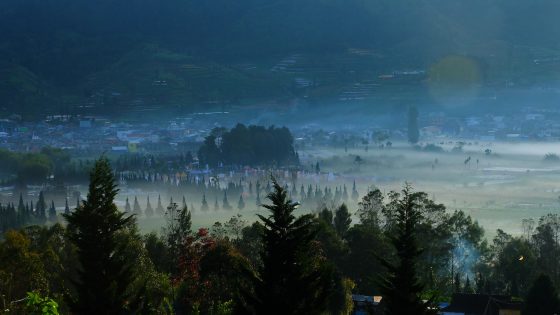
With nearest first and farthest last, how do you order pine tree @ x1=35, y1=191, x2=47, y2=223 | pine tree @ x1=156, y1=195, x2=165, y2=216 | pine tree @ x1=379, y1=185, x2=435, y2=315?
pine tree @ x1=379, y1=185, x2=435, y2=315 < pine tree @ x1=35, y1=191, x2=47, y2=223 < pine tree @ x1=156, y1=195, x2=165, y2=216

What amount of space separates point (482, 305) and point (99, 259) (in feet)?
42.0

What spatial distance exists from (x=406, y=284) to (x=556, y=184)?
52.3m

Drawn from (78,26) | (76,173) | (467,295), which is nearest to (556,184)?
(76,173)

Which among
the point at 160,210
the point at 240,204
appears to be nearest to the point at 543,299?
the point at 160,210

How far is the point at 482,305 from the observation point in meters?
A: 24.4

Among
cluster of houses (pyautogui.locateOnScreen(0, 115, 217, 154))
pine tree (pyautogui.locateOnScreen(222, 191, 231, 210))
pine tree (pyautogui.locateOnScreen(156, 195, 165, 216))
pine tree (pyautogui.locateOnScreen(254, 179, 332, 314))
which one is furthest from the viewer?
cluster of houses (pyautogui.locateOnScreen(0, 115, 217, 154))

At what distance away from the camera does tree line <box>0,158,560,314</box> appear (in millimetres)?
11773

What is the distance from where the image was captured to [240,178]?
66.3 meters

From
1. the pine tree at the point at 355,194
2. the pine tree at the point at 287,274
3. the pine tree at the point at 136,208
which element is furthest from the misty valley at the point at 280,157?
the pine tree at the point at 355,194

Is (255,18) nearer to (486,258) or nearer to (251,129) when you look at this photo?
(251,129)

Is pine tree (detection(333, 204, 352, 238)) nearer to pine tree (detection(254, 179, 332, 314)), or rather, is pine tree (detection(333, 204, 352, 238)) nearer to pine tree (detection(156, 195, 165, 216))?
pine tree (detection(156, 195, 165, 216))

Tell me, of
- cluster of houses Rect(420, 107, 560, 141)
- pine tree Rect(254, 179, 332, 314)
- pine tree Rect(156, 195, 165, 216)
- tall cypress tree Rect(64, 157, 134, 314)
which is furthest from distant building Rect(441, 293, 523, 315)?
cluster of houses Rect(420, 107, 560, 141)

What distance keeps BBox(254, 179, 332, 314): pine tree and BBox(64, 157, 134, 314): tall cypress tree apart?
9.46ft

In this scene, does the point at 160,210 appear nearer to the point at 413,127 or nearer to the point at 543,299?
the point at 543,299
